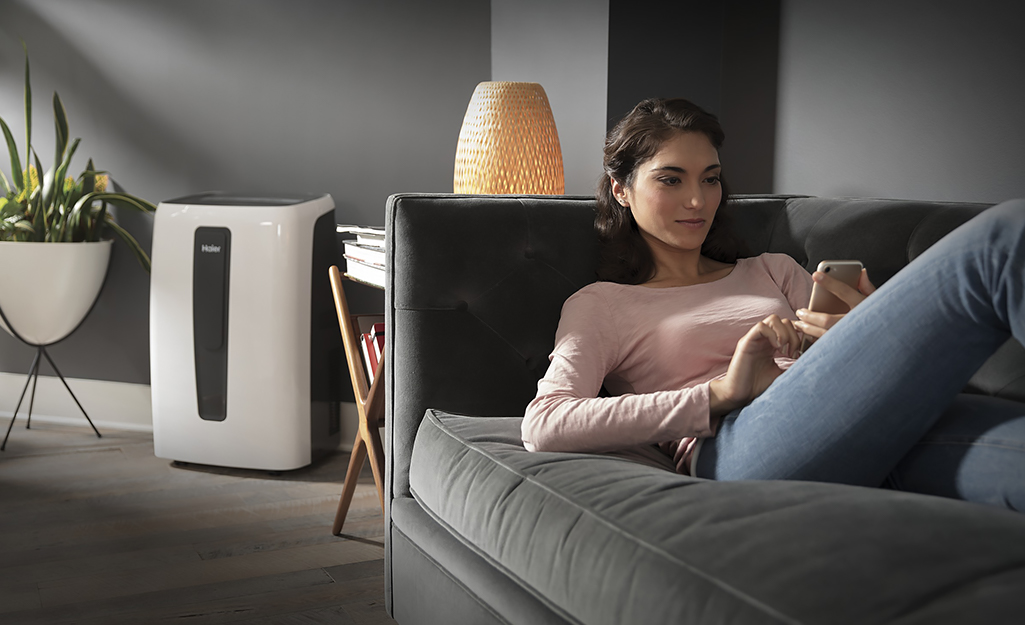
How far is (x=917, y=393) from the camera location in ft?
3.24

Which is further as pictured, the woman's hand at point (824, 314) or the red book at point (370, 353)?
the red book at point (370, 353)

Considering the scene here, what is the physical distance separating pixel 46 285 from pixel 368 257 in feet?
4.73

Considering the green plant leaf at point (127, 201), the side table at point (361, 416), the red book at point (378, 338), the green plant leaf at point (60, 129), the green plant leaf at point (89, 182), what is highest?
the green plant leaf at point (60, 129)

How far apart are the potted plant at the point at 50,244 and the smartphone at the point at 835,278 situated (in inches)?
100

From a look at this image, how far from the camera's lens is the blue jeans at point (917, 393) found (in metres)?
0.93

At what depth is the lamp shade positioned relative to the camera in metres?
2.17

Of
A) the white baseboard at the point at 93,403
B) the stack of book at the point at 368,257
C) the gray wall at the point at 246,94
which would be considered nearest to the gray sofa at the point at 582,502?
the stack of book at the point at 368,257

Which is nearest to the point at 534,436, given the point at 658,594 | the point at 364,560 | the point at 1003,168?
the point at 658,594

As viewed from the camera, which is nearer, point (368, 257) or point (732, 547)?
point (732, 547)

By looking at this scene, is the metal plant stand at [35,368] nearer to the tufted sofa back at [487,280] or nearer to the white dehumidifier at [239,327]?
the white dehumidifier at [239,327]

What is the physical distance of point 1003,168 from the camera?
1730 millimetres

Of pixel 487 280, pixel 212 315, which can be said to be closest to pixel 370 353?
pixel 212 315

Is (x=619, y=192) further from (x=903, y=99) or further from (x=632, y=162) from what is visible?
(x=903, y=99)

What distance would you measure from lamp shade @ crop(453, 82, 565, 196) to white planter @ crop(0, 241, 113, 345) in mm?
1630
